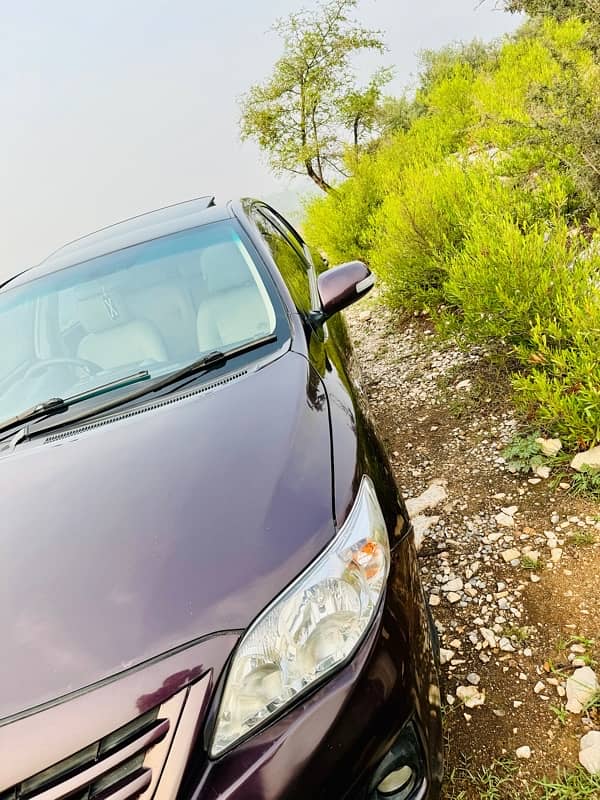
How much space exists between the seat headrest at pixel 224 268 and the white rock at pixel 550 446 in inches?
58.7

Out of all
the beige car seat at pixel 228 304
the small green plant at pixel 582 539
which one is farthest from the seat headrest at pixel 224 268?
the small green plant at pixel 582 539

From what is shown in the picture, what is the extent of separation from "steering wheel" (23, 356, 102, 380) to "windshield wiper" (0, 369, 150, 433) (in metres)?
0.21

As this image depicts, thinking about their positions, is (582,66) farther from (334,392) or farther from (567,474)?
(334,392)

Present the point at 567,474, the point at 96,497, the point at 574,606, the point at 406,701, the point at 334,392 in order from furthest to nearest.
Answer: the point at 567,474
the point at 574,606
the point at 334,392
the point at 96,497
the point at 406,701

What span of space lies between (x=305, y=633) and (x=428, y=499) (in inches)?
64.2

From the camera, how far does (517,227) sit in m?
2.75

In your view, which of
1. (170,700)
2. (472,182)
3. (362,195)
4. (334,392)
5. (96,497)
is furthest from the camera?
(362,195)

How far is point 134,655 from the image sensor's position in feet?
2.82

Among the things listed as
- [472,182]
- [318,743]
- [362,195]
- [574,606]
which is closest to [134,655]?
[318,743]

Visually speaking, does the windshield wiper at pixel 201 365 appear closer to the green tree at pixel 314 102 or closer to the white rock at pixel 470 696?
the white rock at pixel 470 696

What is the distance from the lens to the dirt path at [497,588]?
1.37m

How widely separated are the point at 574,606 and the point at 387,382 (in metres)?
2.33

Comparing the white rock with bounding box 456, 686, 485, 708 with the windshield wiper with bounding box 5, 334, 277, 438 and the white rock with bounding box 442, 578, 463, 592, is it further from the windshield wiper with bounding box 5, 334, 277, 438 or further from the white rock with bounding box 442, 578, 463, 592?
the windshield wiper with bounding box 5, 334, 277, 438

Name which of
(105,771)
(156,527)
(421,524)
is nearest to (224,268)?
(156,527)
